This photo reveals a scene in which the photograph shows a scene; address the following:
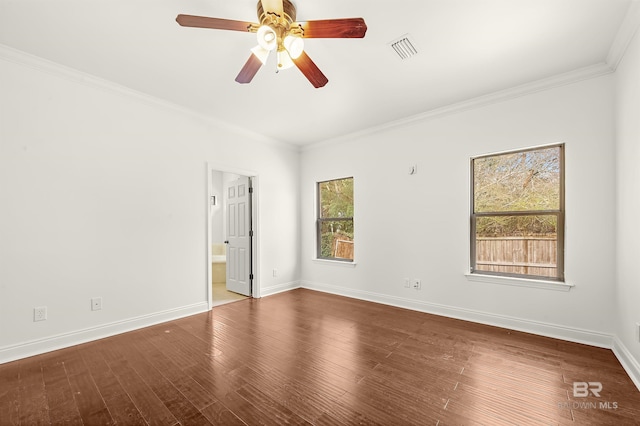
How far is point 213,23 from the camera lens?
72.1 inches

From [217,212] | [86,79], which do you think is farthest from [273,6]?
[217,212]

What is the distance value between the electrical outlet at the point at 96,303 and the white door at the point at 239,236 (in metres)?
2.13

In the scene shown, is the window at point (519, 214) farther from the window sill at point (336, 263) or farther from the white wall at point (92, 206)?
the white wall at point (92, 206)

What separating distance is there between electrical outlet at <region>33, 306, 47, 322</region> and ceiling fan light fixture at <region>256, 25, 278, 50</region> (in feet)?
10.5

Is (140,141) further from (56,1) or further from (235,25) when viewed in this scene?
(235,25)

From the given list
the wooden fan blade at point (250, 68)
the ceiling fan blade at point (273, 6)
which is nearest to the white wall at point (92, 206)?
the wooden fan blade at point (250, 68)

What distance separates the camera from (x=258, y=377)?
2248 mm

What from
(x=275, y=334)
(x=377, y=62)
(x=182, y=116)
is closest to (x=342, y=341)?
(x=275, y=334)

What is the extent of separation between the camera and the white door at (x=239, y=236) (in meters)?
4.86

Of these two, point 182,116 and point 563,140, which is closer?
point 563,140

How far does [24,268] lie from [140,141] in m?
1.71

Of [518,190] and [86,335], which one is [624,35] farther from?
[86,335]

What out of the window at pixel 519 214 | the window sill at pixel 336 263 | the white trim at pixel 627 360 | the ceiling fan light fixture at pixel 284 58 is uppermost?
the ceiling fan light fixture at pixel 284 58

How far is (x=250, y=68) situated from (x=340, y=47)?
84 cm
